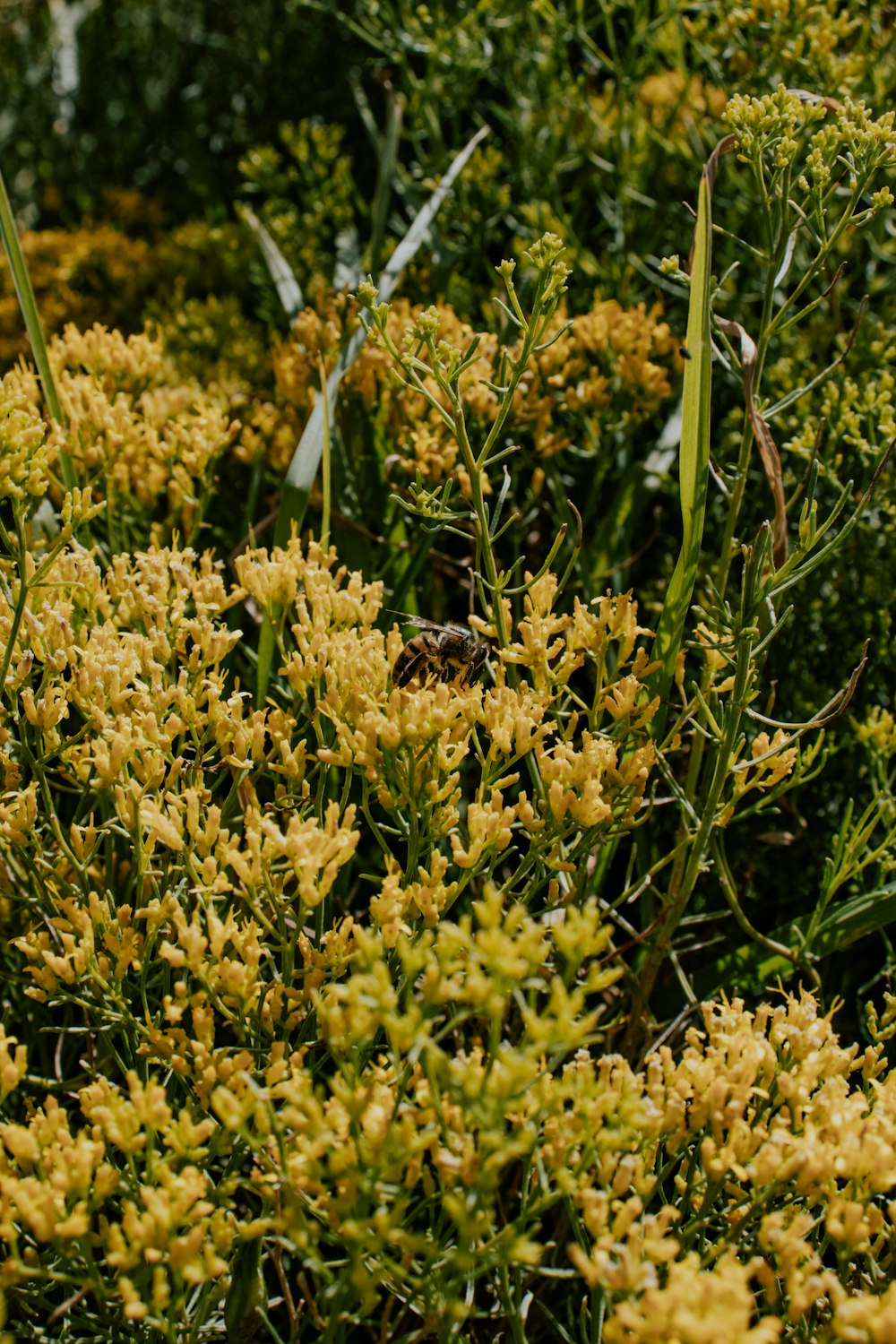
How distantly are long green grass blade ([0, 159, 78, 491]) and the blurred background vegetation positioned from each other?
29 centimetres

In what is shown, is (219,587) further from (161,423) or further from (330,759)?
(161,423)

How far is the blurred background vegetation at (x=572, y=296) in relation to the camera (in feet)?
6.67

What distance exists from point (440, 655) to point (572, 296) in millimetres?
1282

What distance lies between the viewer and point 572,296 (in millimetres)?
2529

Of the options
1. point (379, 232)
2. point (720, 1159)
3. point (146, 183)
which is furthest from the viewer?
point (146, 183)

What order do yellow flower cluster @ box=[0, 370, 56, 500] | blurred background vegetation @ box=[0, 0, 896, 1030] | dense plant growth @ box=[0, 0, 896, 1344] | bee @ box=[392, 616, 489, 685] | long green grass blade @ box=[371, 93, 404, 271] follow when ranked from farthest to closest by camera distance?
long green grass blade @ box=[371, 93, 404, 271]
blurred background vegetation @ box=[0, 0, 896, 1030]
bee @ box=[392, 616, 489, 685]
yellow flower cluster @ box=[0, 370, 56, 500]
dense plant growth @ box=[0, 0, 896, 1344]

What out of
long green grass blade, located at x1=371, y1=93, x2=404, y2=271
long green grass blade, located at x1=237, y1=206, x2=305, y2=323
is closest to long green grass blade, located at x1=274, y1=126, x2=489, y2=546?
long green grass blade, located at x1=371, y1=93, x2=404, y2=271

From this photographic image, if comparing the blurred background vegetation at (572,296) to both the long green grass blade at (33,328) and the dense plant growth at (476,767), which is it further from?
the long green grass blade at (33,328)

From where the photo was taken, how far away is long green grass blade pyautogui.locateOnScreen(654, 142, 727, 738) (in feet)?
5.12

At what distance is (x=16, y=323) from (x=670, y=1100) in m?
2.62

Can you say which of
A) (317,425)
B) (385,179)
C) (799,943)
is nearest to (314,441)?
(317,425)

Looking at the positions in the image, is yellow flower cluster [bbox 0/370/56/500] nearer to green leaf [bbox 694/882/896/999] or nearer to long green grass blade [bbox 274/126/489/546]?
long green grass blade [bbox 274/126/489/546]

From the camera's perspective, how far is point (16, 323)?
3.01m

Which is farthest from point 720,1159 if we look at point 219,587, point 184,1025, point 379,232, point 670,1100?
point 379,232
